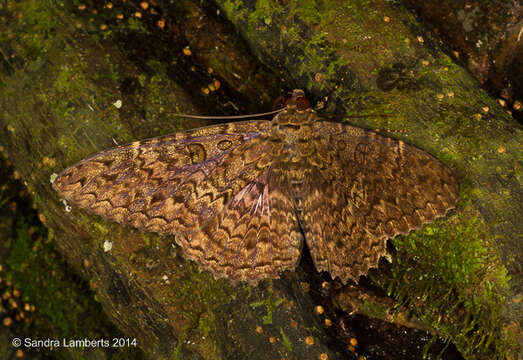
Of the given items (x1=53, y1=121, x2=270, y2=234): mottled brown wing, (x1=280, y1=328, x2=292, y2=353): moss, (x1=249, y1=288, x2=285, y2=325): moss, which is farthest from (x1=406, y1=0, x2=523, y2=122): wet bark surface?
(x1=280, y1=328, x2=292, y2=353): moss

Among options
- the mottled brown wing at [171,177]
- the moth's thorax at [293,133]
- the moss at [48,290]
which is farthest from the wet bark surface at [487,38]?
the moss at [48,290]

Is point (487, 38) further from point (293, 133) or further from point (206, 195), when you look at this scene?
point (206, 195)

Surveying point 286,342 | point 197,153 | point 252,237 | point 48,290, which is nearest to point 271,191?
point 252,237

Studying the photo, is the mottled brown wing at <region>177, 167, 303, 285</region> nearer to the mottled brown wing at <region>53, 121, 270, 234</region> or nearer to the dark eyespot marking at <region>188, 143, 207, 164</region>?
the mottled brown wing at <region>53, 121, 270, 234</region>

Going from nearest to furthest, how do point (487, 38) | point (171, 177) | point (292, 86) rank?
point (171, 177)
point (292, 86)
point (487, 38)

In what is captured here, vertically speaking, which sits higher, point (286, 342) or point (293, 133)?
point (293, 133)

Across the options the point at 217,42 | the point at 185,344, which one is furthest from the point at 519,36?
the point at 185,344

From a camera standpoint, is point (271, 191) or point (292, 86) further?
point (292, 86)

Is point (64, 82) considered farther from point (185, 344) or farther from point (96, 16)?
point (185, 344)
